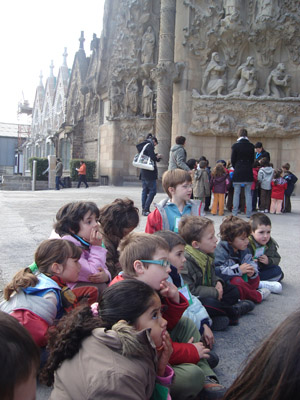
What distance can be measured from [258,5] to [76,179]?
46.3 ft

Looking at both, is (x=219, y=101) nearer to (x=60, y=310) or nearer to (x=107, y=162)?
(x=107, y=162)

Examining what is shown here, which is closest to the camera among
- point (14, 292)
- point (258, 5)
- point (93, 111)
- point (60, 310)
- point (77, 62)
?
point (14, 292)

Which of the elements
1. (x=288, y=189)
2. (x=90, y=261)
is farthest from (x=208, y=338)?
(x=288, y=189)

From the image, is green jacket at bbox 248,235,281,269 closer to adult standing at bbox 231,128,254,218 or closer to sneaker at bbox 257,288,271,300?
sneaker at bbox 257,288,271,300

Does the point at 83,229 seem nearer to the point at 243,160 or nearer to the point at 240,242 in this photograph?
the point at 240,242

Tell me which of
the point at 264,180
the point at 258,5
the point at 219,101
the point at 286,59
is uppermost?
the point at 258,5

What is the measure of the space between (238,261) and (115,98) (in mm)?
18705

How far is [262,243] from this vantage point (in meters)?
4.41

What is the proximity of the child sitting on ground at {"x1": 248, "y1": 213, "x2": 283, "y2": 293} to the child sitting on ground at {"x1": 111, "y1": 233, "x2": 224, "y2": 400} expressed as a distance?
75.1 inches

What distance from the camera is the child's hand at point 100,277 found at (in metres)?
2.94

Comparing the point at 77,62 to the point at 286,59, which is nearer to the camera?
the point at 286,59

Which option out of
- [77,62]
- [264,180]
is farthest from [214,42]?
[77,62]

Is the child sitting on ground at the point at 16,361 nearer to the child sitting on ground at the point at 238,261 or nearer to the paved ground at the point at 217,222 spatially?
the paved ground at the point at 217,222

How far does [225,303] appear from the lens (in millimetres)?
3398
